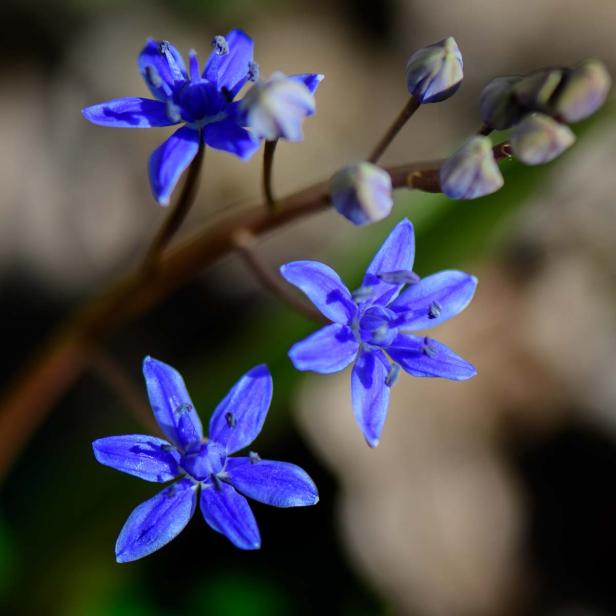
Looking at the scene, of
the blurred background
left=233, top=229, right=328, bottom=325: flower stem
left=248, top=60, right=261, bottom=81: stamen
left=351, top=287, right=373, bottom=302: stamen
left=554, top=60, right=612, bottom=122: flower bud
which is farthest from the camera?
the blurred background

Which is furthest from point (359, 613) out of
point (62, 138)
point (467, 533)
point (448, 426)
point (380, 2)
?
point (380, 2)

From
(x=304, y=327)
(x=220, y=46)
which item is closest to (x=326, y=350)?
(x=220, y=46)

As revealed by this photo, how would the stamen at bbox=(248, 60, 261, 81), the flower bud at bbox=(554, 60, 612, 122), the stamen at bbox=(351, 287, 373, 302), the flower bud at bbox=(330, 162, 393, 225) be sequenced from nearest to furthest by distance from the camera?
the flower bud at bbox=(554, 60, 612, 122) < the flower bud at bbox=(330, 162, 393, 225) < the stamen at bbox=(351, 287, 373, 302) < the stamen at bbox=(248, 60, 261, 81)

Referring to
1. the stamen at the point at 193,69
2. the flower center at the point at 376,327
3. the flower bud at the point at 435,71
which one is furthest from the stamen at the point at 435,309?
the stamen at the point at 193,69

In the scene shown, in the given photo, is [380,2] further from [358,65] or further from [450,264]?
[450,264]

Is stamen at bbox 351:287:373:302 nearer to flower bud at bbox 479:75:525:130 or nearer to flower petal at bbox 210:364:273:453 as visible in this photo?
flower petal at bbox 210:364:273:453

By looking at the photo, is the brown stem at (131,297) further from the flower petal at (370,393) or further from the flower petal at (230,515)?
the flower petal at (230,515)

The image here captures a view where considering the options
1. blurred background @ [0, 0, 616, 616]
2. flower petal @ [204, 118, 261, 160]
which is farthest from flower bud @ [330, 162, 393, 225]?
blurred background @ [0, 0, 616, 616]

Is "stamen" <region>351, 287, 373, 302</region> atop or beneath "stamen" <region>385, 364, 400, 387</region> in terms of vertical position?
atop
